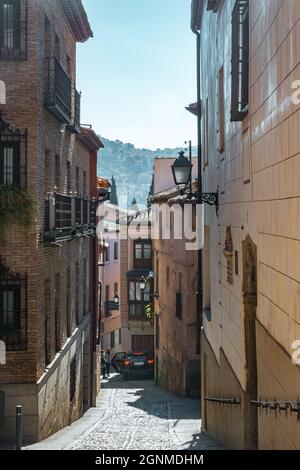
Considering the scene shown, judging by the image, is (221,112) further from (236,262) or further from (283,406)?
(283,406)

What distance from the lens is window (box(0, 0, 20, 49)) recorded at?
1262cm

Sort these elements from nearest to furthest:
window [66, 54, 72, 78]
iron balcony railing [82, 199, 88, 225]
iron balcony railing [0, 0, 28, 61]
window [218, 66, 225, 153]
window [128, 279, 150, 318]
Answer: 1. window [218, 66, 225, 153]
2. iron balcony railing [0, 0, 28, 61]
3. window [66, 54, 72, 78]
4. iron balcony railing [82, 199, 88, 225]
5. window [128, 279, 150, 318]

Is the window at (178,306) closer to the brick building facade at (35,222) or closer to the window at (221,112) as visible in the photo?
the brick building facade at (35,222)

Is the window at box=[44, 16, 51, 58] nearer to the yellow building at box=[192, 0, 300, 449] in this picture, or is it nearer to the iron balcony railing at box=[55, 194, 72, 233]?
the iron balcony railing at box=[55, 194, 72, 233]

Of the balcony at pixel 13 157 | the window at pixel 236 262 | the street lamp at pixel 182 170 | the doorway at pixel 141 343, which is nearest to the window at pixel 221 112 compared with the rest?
the street lamp at pixel 182 170

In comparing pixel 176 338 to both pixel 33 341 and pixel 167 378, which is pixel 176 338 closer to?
pixel 167 378

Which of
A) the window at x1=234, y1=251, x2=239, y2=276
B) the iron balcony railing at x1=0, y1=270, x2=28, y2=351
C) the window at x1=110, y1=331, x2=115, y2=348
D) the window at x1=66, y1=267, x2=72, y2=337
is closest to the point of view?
the window at x1=234, y1=251, x2=239, y2=276

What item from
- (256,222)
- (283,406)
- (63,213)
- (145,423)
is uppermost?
(63,213)

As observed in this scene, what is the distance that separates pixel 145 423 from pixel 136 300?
30266mm

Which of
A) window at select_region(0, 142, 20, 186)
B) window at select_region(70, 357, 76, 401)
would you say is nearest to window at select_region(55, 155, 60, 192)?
window at select_region(0, 142, 20, 186)

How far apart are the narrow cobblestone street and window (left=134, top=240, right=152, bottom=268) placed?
1902 cm

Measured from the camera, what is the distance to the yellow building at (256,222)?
587 centimetres

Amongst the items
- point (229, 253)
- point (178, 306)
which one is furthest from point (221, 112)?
point (178, 306)

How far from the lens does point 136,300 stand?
48.5 metres
